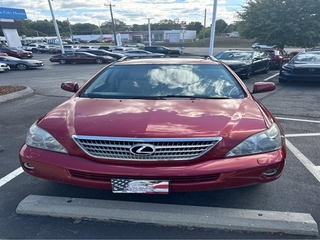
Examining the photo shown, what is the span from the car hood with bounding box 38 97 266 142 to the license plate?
Answer: 0.41 metres

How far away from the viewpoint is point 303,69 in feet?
35.4

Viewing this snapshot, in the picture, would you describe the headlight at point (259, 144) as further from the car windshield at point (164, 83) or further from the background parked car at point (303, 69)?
the background parked car at point (303, 69)

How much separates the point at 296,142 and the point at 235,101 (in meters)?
2.20

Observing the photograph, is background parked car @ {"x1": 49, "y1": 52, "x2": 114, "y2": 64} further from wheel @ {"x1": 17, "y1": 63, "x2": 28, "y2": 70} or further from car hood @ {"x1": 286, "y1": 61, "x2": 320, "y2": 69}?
car hood @ {"x1": 286, "y1": 61, "x2": 320, "y2": 69}

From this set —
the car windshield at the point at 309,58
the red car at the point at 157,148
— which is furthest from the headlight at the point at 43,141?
the car windshield at the point at 309,58

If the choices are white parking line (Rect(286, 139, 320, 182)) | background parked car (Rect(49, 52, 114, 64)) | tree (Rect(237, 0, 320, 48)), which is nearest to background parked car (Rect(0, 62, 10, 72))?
background parked car (Rect(49, 52, 114, 64))

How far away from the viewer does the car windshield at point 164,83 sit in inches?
135

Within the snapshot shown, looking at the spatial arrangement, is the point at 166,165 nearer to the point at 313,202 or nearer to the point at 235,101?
the point at 235,101

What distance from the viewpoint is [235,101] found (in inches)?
126

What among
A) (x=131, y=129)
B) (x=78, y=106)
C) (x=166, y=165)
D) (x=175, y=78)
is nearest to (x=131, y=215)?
(x=166, y=165)

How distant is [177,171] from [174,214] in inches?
21.6

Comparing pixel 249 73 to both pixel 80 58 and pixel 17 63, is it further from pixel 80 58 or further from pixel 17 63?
pixel 80 58

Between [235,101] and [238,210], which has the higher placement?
[235,101]

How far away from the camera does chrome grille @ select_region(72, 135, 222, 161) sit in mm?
2363
